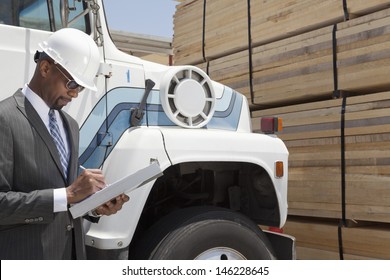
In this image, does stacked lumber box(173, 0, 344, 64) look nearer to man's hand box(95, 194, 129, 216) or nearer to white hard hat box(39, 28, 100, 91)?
white hard hat box(39, 28, 100, 91)

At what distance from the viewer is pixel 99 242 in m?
2.45

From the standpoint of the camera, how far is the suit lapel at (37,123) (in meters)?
1.88

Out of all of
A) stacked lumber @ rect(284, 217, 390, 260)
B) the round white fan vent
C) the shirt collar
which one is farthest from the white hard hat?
stacked lumber @ rect(284, 217, 390, 260)

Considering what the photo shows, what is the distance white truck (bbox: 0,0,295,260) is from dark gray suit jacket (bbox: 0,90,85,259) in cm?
54

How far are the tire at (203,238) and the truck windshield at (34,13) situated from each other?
1.23 m

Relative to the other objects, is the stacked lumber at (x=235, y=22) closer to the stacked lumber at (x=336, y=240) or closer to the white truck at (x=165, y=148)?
the white truck at (x=165, y=148)

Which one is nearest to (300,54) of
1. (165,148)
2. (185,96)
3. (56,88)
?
(185,96)

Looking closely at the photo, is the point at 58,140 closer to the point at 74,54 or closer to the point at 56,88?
the point at 56,88

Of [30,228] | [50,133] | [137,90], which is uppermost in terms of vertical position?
[137,90]

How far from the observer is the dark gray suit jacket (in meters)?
1.79
